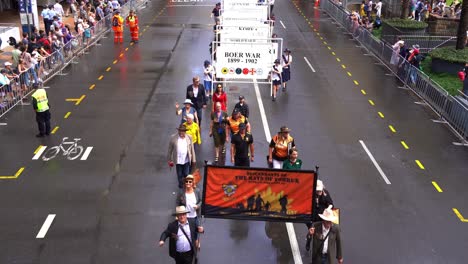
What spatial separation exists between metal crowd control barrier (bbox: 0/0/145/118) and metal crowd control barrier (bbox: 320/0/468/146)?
45.2 ft

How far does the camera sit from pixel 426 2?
130 ft

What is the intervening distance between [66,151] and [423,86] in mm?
12976

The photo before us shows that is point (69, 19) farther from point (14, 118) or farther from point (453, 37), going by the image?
point (453, 37)

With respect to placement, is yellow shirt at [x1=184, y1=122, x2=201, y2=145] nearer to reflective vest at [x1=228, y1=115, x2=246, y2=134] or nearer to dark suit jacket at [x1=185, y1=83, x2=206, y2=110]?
reflective vest at [x1=228, y1=115, x2=246, y2=134]

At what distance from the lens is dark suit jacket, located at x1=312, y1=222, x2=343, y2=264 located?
26.9 ft

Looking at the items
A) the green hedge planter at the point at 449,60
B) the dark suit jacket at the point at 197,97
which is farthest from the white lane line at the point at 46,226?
the green hedge planter at the point at 449,60

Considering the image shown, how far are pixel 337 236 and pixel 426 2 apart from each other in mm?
35509

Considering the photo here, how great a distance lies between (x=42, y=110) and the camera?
14.9 m

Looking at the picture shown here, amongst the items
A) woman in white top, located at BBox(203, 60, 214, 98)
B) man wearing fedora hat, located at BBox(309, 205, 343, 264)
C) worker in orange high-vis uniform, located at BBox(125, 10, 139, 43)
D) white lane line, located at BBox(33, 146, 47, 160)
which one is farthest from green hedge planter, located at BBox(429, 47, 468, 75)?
man wearing fedora hat, located at BBox(309, 205, 343, 264)

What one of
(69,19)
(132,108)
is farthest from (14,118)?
(69,19)

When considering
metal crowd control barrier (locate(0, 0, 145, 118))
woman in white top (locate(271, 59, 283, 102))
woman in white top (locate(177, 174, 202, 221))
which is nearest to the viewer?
woman in white top (locate(177, 174, 202, 221))

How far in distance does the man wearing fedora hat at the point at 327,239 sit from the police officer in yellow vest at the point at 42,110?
9.32m

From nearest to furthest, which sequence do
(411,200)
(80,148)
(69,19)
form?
(411,200) → (80,148) → (69,19)

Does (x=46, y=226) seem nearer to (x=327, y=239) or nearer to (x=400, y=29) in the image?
(x=327, y=239)
